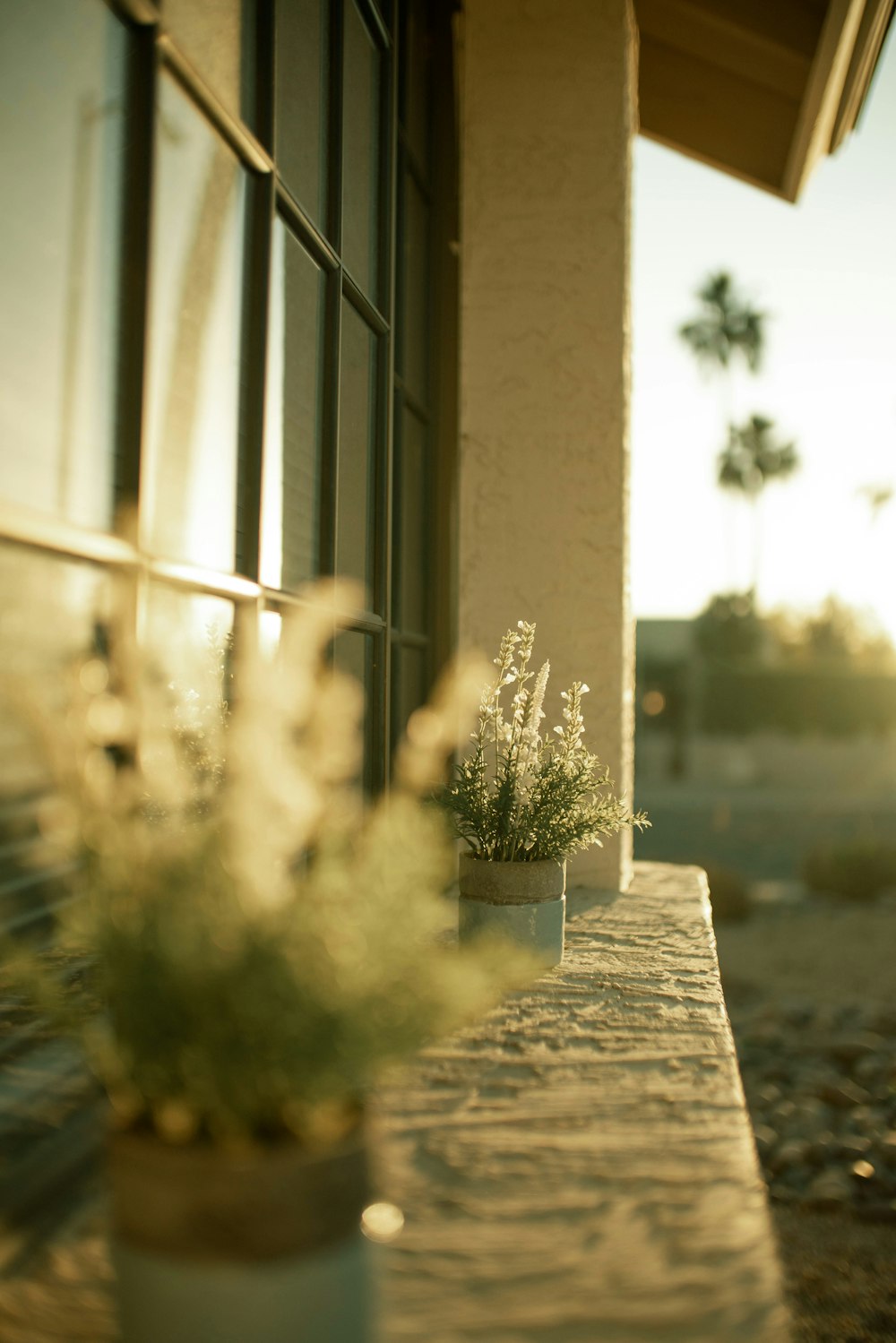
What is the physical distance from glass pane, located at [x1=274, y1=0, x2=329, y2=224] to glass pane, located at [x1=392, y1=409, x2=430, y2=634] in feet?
3.62

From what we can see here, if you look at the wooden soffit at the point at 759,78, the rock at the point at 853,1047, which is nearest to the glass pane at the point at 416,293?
the wooden soffit at the point at 759,78

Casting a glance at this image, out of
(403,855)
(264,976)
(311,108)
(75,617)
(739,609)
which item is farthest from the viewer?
(739,609)

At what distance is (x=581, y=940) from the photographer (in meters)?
2.77

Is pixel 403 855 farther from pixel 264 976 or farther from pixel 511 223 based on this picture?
pixel 511 223

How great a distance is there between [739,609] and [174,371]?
90.8 ft

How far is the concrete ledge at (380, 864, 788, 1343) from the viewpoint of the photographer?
1142 millimetres

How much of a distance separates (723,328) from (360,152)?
29939mm

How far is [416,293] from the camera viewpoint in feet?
13.2

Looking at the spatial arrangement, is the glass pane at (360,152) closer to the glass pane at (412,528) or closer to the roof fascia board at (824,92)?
the glass pane at (412,528)

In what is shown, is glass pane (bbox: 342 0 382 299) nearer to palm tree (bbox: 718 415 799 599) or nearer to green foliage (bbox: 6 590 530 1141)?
green foliage (bbox: 6 590 530 1141)

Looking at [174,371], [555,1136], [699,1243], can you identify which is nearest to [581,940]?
[555,1136]

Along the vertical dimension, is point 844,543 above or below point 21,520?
above

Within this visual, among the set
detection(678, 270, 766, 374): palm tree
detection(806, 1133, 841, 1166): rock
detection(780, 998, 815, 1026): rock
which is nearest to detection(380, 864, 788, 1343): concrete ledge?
detection(806, 1133, 841, 1166): rock

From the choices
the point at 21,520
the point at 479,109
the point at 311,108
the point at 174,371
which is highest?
the point at 479,109
